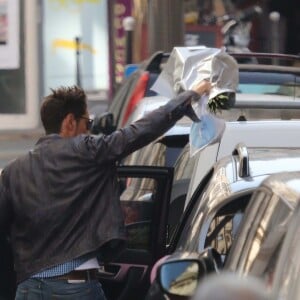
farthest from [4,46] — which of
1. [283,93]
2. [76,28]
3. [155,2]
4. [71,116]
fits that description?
[71,116]

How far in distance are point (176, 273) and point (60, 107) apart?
60.9 inches

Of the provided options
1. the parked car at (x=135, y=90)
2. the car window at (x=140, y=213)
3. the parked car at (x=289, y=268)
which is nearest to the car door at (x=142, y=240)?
the car window at (x=140, y=213)

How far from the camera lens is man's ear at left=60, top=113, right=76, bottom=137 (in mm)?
5246

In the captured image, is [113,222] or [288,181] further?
[113,222]

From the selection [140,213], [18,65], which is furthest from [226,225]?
[18,65]

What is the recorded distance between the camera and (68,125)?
525cm

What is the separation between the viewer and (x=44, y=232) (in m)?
5.07

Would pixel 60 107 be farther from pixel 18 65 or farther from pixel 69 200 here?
pixel 18 65

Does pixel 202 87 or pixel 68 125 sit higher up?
pixel 202 87

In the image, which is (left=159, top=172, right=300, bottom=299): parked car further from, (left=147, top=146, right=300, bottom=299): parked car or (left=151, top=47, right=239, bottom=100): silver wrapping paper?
(left=151, top=47, right=239, bottom=100): silver wrapping paper

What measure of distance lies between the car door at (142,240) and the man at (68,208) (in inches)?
24.0

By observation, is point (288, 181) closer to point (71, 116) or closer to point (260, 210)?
point (260, 210)

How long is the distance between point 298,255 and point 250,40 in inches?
740

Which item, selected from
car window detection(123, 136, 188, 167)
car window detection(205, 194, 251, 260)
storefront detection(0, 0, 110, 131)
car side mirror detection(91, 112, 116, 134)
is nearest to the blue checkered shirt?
car window detection(205, 194, 251, 260)
